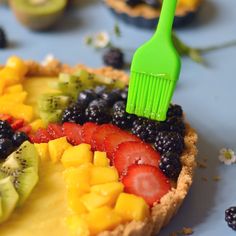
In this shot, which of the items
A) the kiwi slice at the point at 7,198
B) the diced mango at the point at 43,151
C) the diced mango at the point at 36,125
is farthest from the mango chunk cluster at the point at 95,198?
the diced mango at the point at 36,125

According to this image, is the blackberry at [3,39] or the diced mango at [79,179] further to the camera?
the blackberry at [3,39]

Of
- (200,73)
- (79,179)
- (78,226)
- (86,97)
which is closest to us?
(78,226)

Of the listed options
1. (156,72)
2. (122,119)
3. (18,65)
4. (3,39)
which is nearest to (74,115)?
(122,119)

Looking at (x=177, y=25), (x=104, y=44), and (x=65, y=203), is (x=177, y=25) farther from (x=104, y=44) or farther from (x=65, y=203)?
(x=65, y=203)

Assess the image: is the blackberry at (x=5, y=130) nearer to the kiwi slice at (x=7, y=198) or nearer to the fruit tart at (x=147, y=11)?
the kiwi slice at (x=7, y=198)

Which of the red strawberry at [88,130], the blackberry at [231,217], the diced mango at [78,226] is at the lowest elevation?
the blackberry at [231,217]

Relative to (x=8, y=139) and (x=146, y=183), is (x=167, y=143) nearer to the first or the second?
(x=146, y=183)
